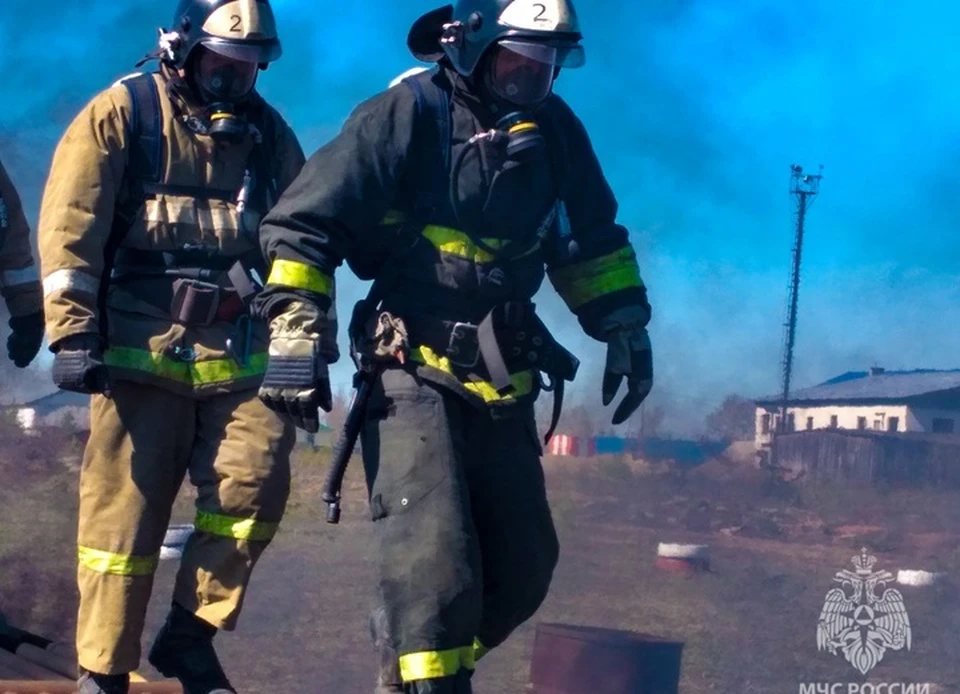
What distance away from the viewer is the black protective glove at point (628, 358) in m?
3.59

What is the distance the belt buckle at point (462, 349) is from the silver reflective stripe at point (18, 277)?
6.05 ft

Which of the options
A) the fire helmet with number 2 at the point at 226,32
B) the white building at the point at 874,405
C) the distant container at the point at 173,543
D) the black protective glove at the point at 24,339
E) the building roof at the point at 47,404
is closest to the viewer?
the fire helmet with number 2 at the point at 226,32

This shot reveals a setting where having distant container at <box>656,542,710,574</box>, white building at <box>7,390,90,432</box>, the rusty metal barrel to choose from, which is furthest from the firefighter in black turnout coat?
white building at <box>7,390,90,432</box>

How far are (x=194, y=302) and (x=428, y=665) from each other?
116 centimetres

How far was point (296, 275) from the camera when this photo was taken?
3.11 m

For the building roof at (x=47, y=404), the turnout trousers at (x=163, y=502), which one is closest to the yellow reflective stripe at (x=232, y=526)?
the turnout trousers at (x=163, y=502)

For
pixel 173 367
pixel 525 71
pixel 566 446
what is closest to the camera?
pixel 525 71

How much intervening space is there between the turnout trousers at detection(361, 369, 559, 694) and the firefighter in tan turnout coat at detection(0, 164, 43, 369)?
1.62 m

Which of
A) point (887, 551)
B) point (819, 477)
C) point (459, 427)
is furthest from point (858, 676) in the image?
point (459, 427)

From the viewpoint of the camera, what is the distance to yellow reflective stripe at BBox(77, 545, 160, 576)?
3.48 meters

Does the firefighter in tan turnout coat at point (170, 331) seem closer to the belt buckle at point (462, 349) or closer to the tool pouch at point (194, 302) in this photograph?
the tool pouch at point (194, 302)

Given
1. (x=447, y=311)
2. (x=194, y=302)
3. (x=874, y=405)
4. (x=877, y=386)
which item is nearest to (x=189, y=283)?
(x=194, y=302)

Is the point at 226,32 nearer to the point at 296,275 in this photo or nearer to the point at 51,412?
the point at 296,275

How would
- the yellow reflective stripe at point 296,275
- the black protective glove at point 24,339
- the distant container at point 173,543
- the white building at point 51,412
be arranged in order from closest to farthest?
the yellow reflective stripe at point 296,275
the black protective glove at point 24,339
the distant container at point 173,543
the white building at point 51,412
